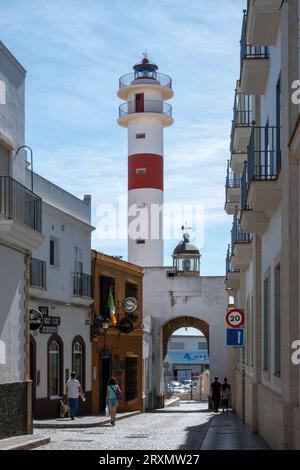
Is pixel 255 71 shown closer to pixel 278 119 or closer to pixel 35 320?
pixel 278 119

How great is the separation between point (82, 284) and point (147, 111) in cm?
1920

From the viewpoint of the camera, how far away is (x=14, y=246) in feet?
63.8

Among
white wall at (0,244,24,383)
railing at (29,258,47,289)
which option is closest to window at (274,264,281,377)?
white wall at (0,244,24,383)

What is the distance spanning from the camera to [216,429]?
24.3m

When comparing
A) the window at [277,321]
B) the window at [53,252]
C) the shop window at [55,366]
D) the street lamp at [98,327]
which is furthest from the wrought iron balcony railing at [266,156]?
the street lamp at [98,327]

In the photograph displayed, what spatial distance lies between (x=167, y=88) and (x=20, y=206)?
1321 inches

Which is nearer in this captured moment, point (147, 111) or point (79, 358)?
point (79, 358)

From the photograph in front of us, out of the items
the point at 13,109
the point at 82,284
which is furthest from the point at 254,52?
the point at 82,284

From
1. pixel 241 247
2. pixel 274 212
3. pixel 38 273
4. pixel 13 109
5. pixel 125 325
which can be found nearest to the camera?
pixel 274 212

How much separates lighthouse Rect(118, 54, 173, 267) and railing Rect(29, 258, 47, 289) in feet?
65.2

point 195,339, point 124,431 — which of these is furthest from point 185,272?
point 195,339

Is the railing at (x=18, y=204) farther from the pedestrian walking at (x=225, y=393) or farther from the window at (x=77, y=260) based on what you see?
the pedestrian walking at (x=225, y=393)

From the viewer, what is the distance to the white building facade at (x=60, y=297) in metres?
29.2

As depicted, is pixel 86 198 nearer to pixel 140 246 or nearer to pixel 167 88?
pixel 140 246
